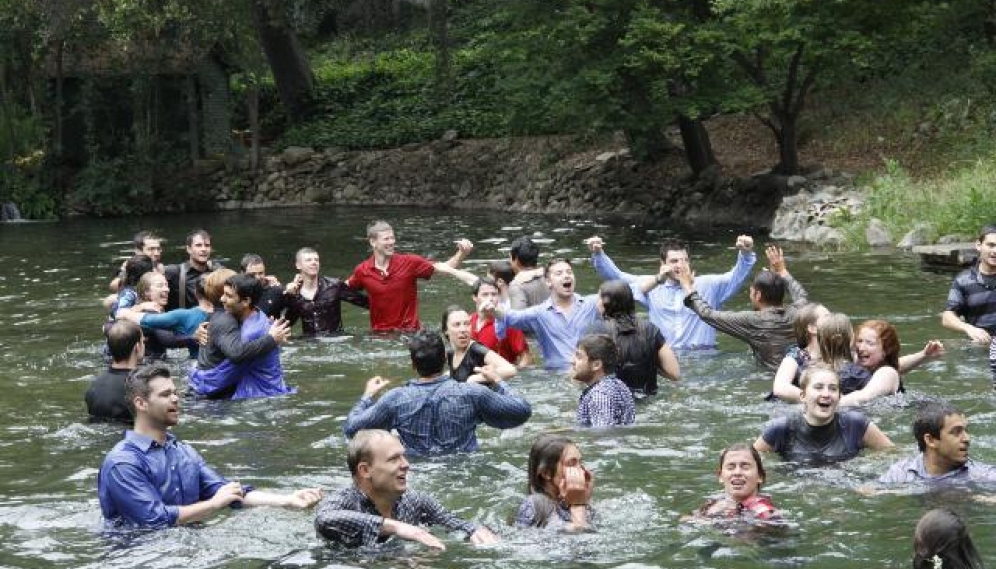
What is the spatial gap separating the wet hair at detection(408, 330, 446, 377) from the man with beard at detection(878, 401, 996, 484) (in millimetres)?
3339

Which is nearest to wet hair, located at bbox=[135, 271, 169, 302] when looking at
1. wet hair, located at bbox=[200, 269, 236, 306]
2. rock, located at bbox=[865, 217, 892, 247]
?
wet hair, located at bbox=[200, 269, 236, 306]

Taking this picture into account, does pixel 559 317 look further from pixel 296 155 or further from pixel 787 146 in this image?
pixel 296 155

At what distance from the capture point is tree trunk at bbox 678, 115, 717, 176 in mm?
35844

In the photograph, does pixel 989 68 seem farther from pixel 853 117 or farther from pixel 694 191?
pixel 694 191

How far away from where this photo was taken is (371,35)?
5416cm

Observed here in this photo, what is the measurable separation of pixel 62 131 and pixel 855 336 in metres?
37.1

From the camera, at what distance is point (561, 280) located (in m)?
14.8

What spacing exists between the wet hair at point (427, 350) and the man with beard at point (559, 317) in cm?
→ 364

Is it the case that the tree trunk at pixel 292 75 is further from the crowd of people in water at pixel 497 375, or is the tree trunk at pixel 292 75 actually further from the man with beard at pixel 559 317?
the man with beard at pixel 559 317

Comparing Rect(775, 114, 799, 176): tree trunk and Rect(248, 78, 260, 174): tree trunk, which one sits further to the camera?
Rect(248, 78, 260, 174): tree trunk

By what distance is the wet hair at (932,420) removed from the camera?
33.2 ft

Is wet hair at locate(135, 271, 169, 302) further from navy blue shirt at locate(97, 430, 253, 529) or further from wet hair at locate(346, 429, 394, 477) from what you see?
wet hair at locate(346, 429, 394, 477)

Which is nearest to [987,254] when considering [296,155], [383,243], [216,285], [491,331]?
[491,331]

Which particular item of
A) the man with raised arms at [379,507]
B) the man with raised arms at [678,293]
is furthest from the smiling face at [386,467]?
the man with raised arms at [678,293]
